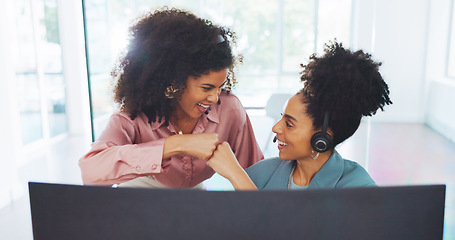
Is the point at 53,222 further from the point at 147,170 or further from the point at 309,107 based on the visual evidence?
the point at 309,107

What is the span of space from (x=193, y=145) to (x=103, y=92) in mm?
6615

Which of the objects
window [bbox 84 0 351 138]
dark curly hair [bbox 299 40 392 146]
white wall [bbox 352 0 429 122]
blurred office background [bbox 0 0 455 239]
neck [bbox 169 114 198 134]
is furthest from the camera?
window [bbox 84 0 351 138]

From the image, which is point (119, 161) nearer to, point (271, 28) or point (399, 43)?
point (399, 43)

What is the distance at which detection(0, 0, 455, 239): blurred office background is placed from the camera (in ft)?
11.6

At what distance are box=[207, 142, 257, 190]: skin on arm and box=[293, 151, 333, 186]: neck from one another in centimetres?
38

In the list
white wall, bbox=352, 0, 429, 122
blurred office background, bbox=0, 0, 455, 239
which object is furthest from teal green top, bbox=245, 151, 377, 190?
white wall, bbox=352, 0, 429, 122

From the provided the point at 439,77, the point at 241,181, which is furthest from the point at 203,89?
the point at 439,77

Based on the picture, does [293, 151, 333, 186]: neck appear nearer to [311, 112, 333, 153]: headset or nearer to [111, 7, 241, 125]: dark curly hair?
[311, 112, 333, 153]: headset

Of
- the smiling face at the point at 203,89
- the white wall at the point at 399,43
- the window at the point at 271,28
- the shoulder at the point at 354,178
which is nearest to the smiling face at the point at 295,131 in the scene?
the shoulder at the point at 354,178

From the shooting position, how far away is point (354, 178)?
1152 millimetres

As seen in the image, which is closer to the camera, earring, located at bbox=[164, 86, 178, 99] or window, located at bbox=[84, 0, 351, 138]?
earring, located at bbox=[164, 86, 178, 99]

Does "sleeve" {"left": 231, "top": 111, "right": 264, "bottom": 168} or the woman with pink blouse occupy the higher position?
the woman with pink blouse

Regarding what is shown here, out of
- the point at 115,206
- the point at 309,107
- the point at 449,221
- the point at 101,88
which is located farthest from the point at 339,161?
the point at 101,88

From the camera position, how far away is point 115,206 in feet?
1.68
